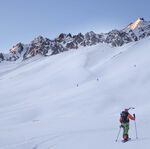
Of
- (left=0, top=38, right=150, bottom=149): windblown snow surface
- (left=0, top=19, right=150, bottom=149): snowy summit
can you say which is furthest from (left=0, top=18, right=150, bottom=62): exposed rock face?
(left=0, top=38, right=150, bottom=149): windblown snow surface

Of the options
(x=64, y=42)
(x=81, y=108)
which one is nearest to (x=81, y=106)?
(x=81, y=108)

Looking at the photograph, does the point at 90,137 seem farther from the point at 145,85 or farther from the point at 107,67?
the point at 107,67

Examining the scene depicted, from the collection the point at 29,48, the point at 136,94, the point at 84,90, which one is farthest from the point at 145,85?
the point at 29,48

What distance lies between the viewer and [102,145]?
8453 millimetres

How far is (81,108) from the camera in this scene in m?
20.8

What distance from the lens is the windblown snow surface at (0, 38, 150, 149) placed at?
987 centimetres

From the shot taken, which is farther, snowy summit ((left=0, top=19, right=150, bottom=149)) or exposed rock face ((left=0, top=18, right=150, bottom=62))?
exposed rock face ((left=0, top=18, right=150, bottom=62))

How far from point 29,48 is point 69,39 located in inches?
1443

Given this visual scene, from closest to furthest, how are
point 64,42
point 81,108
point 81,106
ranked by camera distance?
point 81,108 < point 81,106 < point 64,42

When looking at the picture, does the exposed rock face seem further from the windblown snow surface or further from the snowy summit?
the windblown snow surface

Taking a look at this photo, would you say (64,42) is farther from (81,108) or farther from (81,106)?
(81,108)

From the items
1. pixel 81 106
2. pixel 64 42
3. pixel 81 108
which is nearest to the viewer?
pixel 81 108

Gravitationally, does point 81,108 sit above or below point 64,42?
below

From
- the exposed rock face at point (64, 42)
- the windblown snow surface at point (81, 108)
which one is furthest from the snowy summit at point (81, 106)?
the exposed rock face at point (64, 42)
